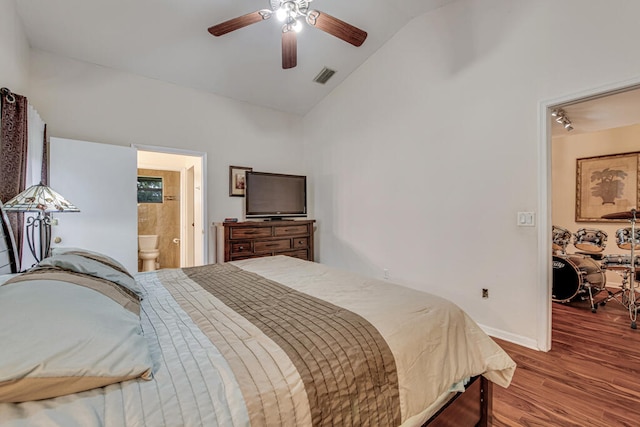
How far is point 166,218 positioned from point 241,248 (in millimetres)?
2608

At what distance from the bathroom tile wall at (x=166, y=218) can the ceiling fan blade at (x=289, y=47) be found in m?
3.94

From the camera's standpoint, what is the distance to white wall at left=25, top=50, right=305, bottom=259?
115 inches

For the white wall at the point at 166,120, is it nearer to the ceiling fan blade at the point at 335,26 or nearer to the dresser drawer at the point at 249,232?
the dresser drawer at the point at 249,232

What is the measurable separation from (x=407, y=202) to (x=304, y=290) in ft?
6.93

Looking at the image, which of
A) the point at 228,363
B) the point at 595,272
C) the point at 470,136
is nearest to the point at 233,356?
the point at 228,363

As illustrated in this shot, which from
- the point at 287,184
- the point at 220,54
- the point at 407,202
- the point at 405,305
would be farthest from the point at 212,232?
the point at 405,305

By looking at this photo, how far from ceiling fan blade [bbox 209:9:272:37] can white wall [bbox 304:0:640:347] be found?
179 cm

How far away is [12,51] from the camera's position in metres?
2.23

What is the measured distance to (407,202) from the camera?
10.7ft

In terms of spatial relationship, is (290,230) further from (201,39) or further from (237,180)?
(201,39)

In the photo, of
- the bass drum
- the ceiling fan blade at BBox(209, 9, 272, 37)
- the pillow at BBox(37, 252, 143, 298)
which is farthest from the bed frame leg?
the ceiling fan blade at BBox(209, 9, 272, 37)

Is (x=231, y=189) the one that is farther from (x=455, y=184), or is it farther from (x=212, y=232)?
(x=455, y=184)

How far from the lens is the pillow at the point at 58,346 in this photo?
607 millimetres

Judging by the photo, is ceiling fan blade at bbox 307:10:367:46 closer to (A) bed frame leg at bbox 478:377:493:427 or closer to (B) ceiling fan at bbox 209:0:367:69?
(B) ceiling fan at bbox 209:0:367:69
